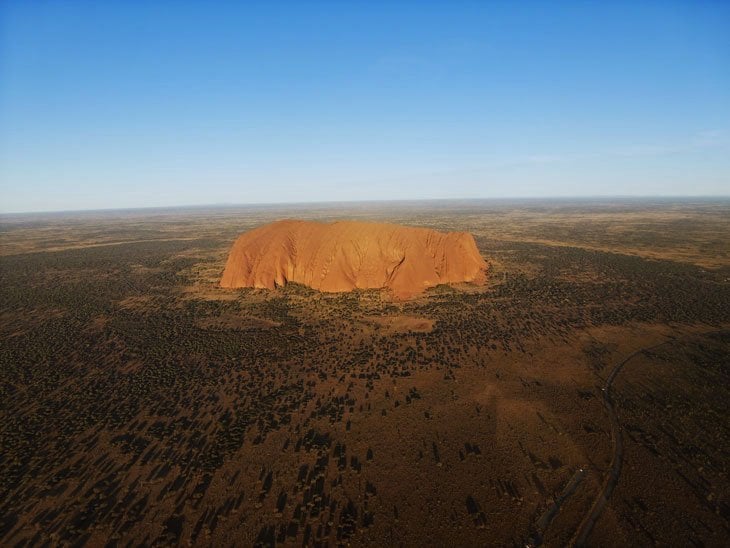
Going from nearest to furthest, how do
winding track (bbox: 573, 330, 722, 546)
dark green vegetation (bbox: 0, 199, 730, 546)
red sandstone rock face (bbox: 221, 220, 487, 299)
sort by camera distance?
winding track (bbox: 573, 330, 722, 546)
dark green vegetation (bbox: 0, 199, 730, 546)
red sandstone rock face (bbox: 221, 220, 487, 299)

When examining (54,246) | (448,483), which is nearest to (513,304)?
(448,483)

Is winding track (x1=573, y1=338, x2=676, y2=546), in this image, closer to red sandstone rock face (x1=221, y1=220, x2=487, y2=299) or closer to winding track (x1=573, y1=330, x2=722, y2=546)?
winding track (x1=573, y1=330, x2=722, y2=546)

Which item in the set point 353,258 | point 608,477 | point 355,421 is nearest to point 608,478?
point 608,477

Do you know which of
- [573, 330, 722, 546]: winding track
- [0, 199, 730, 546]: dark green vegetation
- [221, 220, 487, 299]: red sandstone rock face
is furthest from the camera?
[221, 220, 487, 299]: red sandstone rock face

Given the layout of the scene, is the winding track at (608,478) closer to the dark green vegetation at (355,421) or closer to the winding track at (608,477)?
the winding track at (608,477)

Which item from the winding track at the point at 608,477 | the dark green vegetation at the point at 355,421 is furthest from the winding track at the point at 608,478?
the dark green vegetation at the point at 355,421

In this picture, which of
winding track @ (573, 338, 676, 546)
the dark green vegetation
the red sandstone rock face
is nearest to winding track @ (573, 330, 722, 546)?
winding track @ (573, 338, 676, 546)

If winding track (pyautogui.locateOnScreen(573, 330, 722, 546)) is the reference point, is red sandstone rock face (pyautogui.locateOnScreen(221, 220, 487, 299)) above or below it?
above
